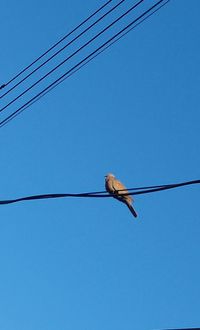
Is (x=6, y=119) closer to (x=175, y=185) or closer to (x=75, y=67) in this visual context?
(x=75, y=67)

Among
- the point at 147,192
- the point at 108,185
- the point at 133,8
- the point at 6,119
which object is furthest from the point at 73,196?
the point at 108,185

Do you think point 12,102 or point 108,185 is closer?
point 12,102

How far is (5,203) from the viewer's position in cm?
968

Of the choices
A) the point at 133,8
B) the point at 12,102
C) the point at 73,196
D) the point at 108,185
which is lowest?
the point at 73,196

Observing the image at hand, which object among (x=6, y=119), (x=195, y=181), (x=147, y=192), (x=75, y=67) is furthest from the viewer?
(x=6, y=119)

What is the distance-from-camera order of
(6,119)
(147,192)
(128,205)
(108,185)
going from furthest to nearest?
1. (108,185)
2. (128,205)
3. (6,119)
4. (147,192)

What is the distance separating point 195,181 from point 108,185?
276 inches

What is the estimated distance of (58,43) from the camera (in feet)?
29.2

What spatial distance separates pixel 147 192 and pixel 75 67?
5.59ft

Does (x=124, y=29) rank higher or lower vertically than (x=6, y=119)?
lower

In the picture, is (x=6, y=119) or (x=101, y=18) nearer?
(x=101, y=18)

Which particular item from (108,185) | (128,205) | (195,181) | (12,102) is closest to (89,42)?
(12,102)

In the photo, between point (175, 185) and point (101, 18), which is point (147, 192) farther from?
point (101, 18)

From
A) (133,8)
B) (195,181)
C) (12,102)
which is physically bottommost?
(195,181)
